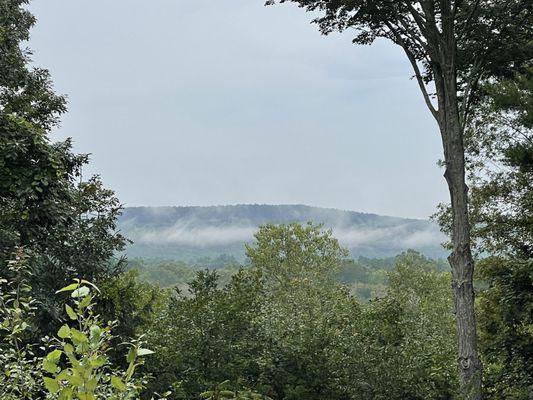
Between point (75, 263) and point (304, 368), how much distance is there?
22.2 ft

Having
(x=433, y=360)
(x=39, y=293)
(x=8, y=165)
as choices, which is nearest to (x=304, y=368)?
(x=433, y=360)

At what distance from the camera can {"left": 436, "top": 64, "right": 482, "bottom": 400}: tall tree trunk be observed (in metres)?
10.1

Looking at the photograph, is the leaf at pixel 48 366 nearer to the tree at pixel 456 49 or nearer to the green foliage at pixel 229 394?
the green foliage at pixel 229 394

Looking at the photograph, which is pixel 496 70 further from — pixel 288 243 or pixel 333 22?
pixel 288 243

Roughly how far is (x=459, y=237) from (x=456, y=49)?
391cm

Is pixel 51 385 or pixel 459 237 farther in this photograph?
pixel 459 237

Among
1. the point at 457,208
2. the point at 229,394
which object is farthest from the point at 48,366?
the point at 457,208

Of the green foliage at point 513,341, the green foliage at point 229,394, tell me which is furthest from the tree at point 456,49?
the green foliage at point 229,394

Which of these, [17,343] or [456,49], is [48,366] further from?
[456,49]

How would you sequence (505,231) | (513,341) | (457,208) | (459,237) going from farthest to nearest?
(505,231)
(513,341)
(457,208)
(459,237)

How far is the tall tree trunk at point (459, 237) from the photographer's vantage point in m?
10.1

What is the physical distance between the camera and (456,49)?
11219mm

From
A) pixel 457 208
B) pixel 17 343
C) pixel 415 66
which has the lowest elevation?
pixel 17 343

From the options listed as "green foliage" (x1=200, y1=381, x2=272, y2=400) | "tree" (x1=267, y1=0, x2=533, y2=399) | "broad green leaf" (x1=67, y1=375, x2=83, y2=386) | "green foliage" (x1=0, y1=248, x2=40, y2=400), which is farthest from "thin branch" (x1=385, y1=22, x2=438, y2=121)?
"broad green leaf" (x1=67, y1=375, x2=83, y2=386)
